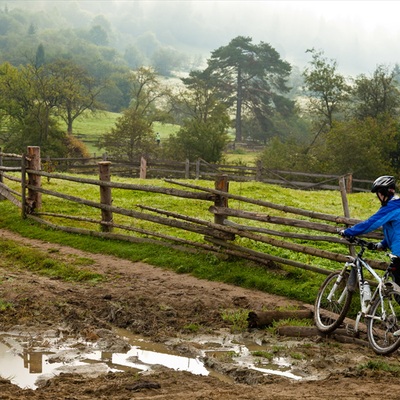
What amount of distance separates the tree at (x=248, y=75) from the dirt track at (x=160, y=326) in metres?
62.0

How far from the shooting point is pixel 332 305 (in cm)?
809

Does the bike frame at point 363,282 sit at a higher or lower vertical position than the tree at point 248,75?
lower

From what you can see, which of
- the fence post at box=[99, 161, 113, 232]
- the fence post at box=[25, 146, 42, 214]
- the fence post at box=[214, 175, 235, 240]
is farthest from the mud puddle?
the fence post at box=[25, 146, 42, 214]

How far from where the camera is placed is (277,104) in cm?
7088

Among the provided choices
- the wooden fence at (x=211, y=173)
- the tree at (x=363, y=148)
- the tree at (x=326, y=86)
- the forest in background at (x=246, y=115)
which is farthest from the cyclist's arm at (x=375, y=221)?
the tree at (x=326, y=86)

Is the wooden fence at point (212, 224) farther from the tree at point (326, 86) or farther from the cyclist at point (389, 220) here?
the tree at point (326, 86)

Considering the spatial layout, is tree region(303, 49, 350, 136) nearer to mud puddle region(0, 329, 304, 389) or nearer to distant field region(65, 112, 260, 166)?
distant field region(65, 112, 260, 166)

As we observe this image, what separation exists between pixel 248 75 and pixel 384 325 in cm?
7042

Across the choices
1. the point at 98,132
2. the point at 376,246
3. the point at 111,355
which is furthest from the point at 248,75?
the point at 111,355

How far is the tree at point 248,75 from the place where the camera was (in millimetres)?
72688

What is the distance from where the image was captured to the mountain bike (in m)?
6.83

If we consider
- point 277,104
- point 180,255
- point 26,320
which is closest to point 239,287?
point 180,255

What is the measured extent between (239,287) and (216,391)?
4.31 meters

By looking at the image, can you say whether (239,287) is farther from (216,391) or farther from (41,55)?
(41,55)
